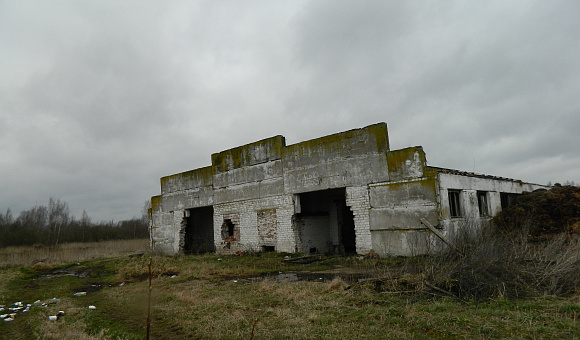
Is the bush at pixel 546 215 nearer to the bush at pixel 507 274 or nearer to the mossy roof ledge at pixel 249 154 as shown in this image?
the bush at pixel 507 274

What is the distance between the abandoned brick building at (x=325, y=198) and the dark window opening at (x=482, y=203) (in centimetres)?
4

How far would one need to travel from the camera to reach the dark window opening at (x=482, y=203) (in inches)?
521

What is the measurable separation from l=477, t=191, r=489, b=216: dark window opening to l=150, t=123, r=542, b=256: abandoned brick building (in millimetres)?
35

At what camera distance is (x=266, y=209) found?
48.8 feet

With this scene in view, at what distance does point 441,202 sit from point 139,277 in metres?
10.2

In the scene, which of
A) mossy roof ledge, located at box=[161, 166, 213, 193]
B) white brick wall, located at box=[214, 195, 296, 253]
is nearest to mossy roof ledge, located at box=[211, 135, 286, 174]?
mossy roof ledge, located at box=[161, 166, 213, 193]

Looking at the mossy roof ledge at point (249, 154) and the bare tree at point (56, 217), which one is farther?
the bare tree at point (56, 217)

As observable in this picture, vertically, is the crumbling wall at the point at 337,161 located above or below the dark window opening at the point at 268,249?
above

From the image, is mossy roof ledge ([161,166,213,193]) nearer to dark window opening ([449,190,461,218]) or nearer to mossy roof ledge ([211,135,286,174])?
mossy roof ledge ([211,135,286,174])

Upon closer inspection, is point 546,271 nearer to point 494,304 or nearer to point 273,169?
point 494,304

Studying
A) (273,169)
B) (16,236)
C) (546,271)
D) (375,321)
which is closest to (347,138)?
(273,169)

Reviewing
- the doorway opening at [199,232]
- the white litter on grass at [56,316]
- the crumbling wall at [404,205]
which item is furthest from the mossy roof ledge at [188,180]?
the white litter on grass at [56,316]

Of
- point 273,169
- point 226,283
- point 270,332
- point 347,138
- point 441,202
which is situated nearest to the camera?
point 270,332

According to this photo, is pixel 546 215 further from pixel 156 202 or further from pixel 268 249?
pixel 156 202
